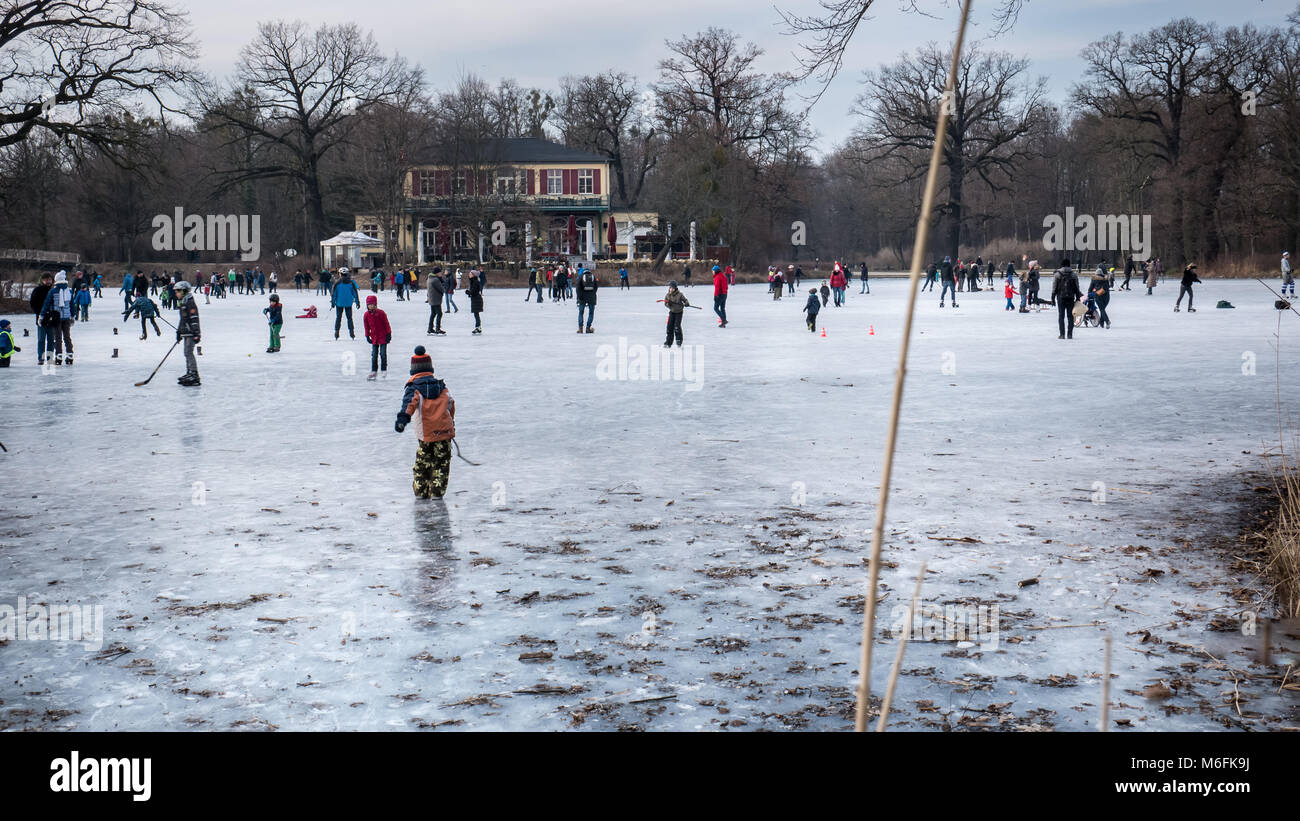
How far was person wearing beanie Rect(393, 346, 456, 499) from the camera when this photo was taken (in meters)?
8.84

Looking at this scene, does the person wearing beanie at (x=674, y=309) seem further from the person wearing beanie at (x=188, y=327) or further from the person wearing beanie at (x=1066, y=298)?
the person wearing beanie at (x=188, y=327)

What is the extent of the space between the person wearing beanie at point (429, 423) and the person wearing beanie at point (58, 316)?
1350 cm

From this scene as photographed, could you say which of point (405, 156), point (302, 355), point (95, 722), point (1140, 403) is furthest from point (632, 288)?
point (95, 722)

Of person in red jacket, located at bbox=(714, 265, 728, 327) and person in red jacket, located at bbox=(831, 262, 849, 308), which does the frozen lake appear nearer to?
person in red jacket, located at bbox=(714, 265, 728, 327)

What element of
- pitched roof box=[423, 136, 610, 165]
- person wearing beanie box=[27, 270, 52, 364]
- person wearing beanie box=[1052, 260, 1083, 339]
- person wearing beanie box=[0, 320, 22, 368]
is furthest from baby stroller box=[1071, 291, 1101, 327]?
pitched roof box=[423, 136, 610, 165]

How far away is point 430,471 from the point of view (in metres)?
9.01

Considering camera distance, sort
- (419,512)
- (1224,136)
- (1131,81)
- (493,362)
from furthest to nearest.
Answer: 1. (1131,81)
2. (1224,136)
3. (493,362)
4. (419,512)

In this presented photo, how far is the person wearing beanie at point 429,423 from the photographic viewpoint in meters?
8.84

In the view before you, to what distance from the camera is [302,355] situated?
21.8 metres

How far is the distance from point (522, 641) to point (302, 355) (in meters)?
17.6

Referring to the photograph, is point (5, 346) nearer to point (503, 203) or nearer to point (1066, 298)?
point (1066, 298)
